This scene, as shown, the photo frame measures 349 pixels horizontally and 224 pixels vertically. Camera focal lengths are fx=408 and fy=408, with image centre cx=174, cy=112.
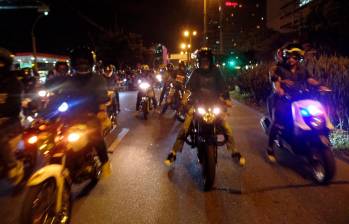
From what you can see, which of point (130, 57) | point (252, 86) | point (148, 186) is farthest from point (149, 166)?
point (130, 57)

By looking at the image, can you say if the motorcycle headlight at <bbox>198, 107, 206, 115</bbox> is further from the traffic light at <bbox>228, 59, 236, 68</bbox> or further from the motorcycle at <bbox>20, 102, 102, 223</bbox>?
the traffic light at <bbox>228, 59, 236, 68</bbox>

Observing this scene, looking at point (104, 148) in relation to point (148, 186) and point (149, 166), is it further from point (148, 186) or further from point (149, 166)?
point (149, 166)

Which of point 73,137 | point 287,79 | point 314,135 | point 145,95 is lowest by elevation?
point 145,95

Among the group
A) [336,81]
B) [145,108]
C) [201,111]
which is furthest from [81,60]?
[145,108]

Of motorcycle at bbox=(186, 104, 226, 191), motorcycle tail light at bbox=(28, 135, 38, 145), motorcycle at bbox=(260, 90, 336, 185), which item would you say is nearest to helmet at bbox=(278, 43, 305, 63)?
motorcycle at bbox=(260, 90, 336, 185)

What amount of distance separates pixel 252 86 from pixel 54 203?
45.8 ft

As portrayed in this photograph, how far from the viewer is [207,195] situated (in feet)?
18.4

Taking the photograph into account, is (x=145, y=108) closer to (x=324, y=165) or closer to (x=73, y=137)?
(x=324, y=165)

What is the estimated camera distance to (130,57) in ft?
187

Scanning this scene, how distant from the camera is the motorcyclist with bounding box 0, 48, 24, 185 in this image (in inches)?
210

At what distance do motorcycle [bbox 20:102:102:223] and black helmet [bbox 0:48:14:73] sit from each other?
1043mm

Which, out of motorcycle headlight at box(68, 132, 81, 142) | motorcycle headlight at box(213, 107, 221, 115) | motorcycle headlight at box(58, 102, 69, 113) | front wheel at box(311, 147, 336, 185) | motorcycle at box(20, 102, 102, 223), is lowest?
front wheel at box(311, 147, 336, 185)

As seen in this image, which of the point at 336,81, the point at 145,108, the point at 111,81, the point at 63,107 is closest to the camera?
the point at 63,107

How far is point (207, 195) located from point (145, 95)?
8.45 metres
